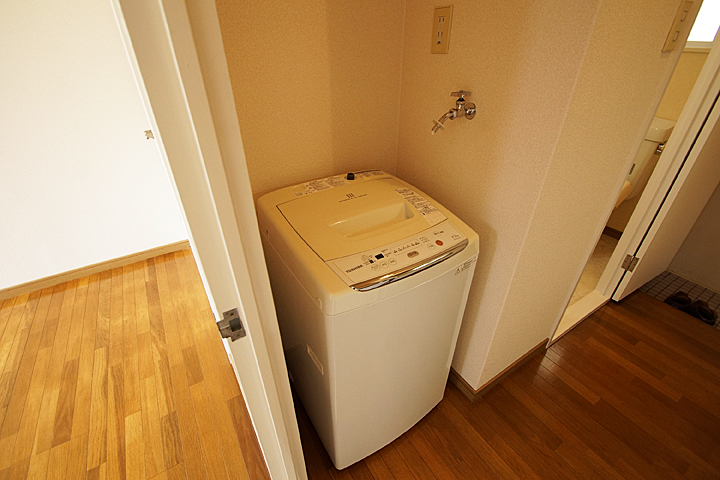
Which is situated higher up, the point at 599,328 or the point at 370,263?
the point at 370,263

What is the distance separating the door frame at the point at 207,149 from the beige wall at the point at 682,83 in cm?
257

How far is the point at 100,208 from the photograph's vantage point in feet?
6.56

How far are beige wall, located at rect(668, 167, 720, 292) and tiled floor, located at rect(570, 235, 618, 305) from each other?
14.7 inches

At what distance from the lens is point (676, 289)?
6.59 feet

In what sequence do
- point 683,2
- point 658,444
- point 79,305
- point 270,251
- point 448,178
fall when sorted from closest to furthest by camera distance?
point 683,2 → point 270,251 → point 448,178 → point 658,444 → point 79,305

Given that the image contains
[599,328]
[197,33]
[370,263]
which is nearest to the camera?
[197,33]

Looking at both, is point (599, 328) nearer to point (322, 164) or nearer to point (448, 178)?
point (448, 178)

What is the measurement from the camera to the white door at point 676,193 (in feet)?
4.39

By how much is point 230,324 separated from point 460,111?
33.9 inches

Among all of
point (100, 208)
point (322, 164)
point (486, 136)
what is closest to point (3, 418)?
point (100, 208)

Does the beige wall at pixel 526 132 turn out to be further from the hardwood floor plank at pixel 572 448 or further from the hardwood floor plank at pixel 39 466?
the hardwood floor plank at pixel 39 466

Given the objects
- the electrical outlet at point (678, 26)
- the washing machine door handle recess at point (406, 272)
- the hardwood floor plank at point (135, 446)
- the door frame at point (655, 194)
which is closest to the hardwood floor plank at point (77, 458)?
the hardwood floor plank at point (135, 446)

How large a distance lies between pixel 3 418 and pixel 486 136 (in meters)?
2.13

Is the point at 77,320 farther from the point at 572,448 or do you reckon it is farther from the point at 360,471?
the point at 572,448
